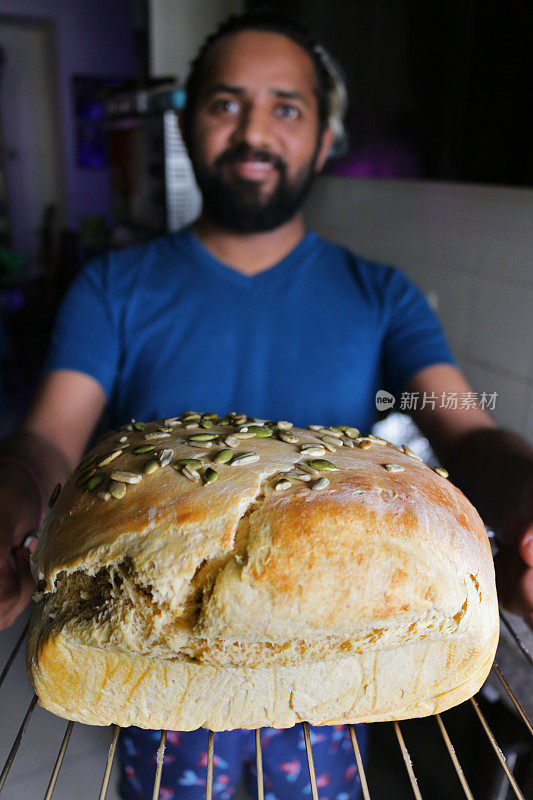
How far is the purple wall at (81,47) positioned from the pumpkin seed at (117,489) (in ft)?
25.8

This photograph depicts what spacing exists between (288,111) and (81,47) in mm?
7220

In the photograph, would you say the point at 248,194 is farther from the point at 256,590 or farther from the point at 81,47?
the point at 81,47

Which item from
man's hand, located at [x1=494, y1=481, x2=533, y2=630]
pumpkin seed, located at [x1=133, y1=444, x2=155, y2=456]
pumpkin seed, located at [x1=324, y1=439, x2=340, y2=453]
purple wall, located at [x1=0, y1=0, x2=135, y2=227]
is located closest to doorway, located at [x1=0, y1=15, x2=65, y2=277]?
purple wall, located at [x1=0, y1=0, x2=135, y2=227]

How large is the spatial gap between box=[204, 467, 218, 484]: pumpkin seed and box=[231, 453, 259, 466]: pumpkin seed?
37 millimetres

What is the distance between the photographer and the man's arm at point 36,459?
3.13 feet

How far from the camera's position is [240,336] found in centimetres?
159

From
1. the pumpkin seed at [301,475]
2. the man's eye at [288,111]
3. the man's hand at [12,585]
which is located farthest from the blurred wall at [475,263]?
the man's hand at [12,585]

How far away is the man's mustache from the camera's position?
1549 mm

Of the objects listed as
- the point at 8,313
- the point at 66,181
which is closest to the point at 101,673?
the point at 8,313

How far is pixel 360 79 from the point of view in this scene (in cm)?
225

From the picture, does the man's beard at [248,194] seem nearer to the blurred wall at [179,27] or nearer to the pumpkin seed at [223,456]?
the pumpkin seed at [223,456]

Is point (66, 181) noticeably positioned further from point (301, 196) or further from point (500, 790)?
point (500, 790)

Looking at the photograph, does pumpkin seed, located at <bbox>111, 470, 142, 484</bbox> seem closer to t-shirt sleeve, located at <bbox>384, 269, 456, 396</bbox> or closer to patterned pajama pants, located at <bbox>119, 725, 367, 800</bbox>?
patterned pajama pants, located at <bbox>119, 725, 367, 800</bbox>

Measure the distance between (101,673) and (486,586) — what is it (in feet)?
1.82
